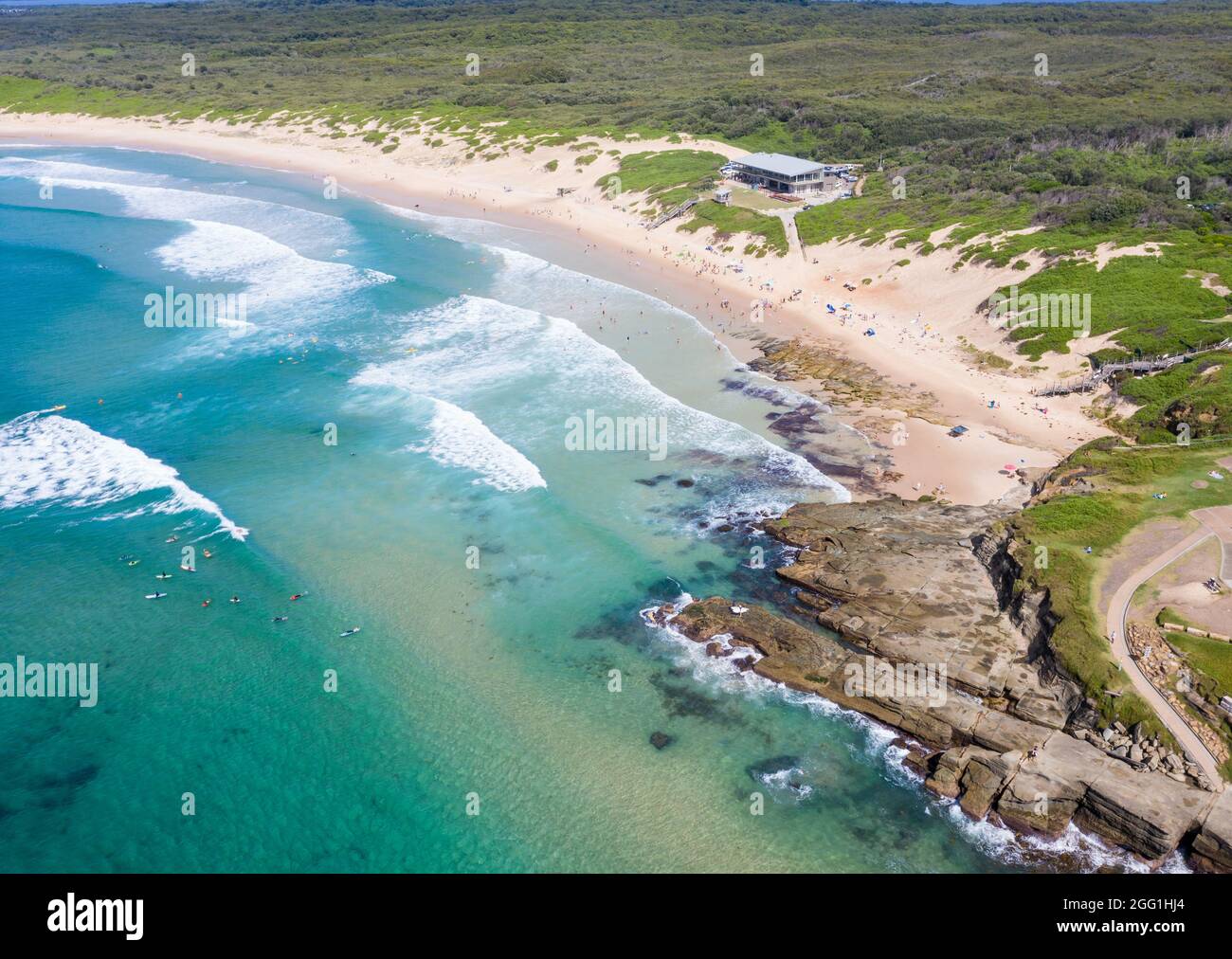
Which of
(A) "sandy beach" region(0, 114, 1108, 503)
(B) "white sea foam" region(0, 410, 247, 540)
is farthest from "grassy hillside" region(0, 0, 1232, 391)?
(B) "white sea foam" region(0, 410, 247, 540)

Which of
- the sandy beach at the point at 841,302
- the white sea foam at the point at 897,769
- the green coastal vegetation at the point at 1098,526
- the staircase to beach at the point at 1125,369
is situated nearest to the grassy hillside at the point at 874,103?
the staircase to beach at the point at 1125,369

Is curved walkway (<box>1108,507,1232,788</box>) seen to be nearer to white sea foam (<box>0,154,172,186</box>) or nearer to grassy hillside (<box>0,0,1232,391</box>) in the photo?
grassy hillside (<box>0,0,1232,391</box>)

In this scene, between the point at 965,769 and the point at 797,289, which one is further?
the point at 797,289

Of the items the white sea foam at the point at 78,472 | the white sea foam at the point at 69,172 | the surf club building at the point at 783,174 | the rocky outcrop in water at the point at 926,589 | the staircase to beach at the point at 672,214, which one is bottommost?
the rocky outcrop in water at the point at 926,589

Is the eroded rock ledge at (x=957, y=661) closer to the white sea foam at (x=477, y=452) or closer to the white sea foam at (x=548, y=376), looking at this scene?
the white sea foam at (x=548, y=376)
